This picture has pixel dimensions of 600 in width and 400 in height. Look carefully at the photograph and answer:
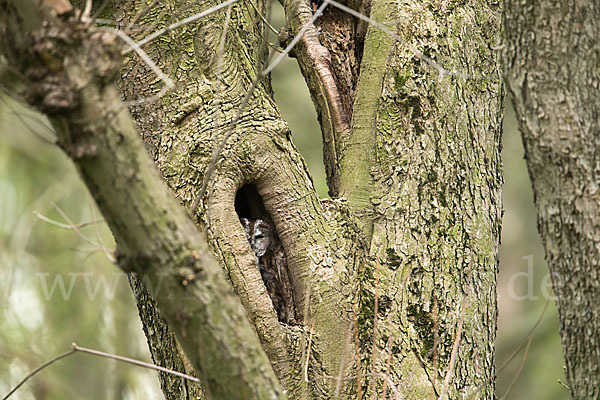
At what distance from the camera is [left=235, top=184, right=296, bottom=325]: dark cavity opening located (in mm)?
2203

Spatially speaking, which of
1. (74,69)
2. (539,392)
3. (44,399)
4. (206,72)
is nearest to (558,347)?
(539,392)

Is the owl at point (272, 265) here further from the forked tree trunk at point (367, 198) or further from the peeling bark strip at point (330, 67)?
the peeling bark strip at point (330, 67)

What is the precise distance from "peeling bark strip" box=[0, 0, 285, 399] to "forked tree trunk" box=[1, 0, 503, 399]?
0.75 meters

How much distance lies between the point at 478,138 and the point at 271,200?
0.76 metres

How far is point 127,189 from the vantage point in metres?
1.19

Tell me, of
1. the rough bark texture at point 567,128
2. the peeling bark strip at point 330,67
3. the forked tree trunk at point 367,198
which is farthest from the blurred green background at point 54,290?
the rough bark texture at point 567,128

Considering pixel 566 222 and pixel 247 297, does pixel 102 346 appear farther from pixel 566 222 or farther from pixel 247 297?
pixel 566 222

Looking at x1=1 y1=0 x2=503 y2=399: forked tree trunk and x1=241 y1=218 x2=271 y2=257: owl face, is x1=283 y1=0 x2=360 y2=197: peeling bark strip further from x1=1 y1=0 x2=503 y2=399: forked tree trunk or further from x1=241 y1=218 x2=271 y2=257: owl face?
x1=241 y1=218 x2=271 y2=257: owl face

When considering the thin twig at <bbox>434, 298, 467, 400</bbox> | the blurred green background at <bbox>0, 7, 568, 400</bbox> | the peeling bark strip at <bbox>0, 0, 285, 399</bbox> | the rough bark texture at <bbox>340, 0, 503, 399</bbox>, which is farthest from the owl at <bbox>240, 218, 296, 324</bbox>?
the blurred green background at <bbox>0, 7, 568, 400</bbox>

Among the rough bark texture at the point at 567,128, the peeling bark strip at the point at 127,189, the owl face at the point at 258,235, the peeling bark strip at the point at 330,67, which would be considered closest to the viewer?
the peeling bark strip at the point at 127,189

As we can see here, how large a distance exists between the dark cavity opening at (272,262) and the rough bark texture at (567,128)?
100 centimetres

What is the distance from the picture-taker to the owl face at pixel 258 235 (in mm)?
2211

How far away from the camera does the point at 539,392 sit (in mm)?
5816

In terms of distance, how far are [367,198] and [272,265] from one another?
402mm
